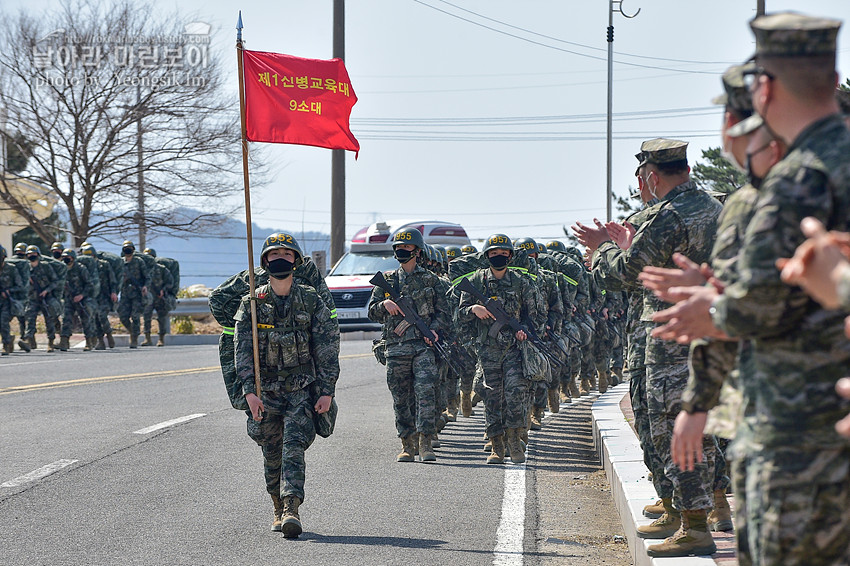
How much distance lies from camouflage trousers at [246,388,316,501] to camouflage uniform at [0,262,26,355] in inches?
650

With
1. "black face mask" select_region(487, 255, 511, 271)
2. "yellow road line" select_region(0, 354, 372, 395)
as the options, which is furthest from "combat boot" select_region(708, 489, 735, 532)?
"yellow road line" select_region(0, 354, 372, 395)

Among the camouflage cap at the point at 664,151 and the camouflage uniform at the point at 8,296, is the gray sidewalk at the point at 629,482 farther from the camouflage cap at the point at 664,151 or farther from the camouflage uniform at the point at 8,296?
the camouflage uniform at the point at 8,296

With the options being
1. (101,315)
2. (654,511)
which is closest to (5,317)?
(101,315)

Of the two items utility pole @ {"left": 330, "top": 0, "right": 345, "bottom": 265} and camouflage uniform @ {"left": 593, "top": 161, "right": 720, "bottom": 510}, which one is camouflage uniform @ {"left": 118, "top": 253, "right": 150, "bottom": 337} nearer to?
utility pole @ {"left": 330, "top": 0, "right": 345, "bottom": 265}

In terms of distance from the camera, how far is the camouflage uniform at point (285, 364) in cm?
789

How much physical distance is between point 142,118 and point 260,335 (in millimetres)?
25686

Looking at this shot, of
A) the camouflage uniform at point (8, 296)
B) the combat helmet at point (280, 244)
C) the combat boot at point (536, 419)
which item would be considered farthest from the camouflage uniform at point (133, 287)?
the combat helmet at point (280, 244)

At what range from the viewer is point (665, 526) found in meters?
6.62

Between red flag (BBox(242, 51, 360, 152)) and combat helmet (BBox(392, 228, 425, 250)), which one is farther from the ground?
red flag (BBox(242, 51, 360, 152))

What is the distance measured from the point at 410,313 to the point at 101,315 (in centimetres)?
1507

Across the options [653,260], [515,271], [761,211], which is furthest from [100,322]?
[761,211]

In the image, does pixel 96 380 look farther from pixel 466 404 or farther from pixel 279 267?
pixel 279 267

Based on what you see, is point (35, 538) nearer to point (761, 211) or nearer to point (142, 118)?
point (761, 211)

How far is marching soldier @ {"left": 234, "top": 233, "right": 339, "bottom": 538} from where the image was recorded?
788 centimetres
